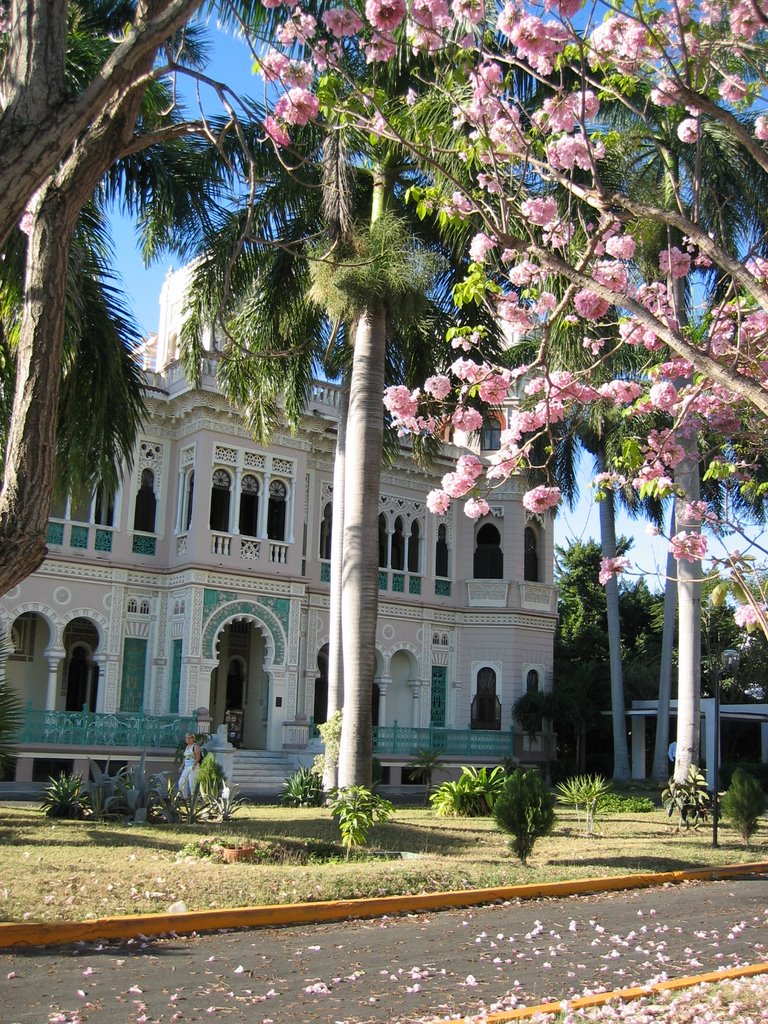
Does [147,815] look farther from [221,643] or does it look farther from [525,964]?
[221,643]

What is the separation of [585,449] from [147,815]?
18.4 m

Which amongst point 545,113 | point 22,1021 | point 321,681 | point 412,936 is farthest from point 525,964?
point 321,681

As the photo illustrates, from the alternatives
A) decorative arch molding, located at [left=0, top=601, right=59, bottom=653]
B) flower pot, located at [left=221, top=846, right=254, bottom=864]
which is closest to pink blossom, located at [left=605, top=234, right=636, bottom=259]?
flower pot, located at [left=221, top=846, right=254, bottom=864]

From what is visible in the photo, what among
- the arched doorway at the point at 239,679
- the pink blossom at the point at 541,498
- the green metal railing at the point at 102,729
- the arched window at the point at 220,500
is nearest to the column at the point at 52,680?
the green metal railing at the point at 102,729

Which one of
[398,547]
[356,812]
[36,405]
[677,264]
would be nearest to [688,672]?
[356,812]

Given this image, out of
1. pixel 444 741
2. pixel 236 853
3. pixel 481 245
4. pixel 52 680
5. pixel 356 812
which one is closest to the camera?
pixel 481 245

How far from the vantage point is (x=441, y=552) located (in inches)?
1267

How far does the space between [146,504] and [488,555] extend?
10.7 meters

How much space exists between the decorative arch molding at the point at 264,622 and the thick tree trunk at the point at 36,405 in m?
20.2

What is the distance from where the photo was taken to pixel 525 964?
7.48m

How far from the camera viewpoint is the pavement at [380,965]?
20.0ft

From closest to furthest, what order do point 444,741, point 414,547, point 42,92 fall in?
point 42,92 < point 444,741 < point 414,547

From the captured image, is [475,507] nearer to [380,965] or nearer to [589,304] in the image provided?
[589,304]

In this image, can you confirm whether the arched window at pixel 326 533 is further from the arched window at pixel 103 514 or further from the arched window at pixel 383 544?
the arched window at pixel 103 514
